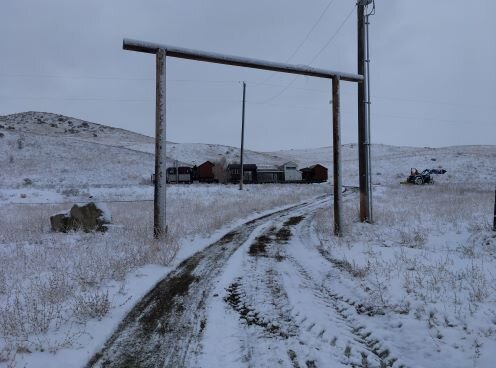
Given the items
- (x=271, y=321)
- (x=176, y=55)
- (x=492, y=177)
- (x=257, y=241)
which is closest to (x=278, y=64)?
(x=176, y=55)

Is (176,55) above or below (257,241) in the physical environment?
above

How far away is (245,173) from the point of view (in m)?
60.8

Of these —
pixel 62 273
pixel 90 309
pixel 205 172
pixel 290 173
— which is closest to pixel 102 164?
pixel 205 172

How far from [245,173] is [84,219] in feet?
162

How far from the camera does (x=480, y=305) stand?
405 centimetres

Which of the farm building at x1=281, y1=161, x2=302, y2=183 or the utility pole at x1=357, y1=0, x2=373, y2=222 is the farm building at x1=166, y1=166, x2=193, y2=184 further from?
the utility pole at x1=357, y1=0, x2=373, y2=222

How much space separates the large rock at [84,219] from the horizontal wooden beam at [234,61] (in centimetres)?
582

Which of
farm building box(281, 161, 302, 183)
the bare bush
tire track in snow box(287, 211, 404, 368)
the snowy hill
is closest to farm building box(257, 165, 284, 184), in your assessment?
farm building box(281, 161, 302, 183)

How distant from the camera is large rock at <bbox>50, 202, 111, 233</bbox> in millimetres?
11703

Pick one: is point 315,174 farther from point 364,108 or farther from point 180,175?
point 364,108

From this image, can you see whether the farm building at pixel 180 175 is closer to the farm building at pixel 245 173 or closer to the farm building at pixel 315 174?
the farm building at pixel 245 173

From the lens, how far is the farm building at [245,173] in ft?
193

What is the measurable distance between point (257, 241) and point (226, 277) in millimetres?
3622

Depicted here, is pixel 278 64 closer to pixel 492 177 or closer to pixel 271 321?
pixel 271 321
